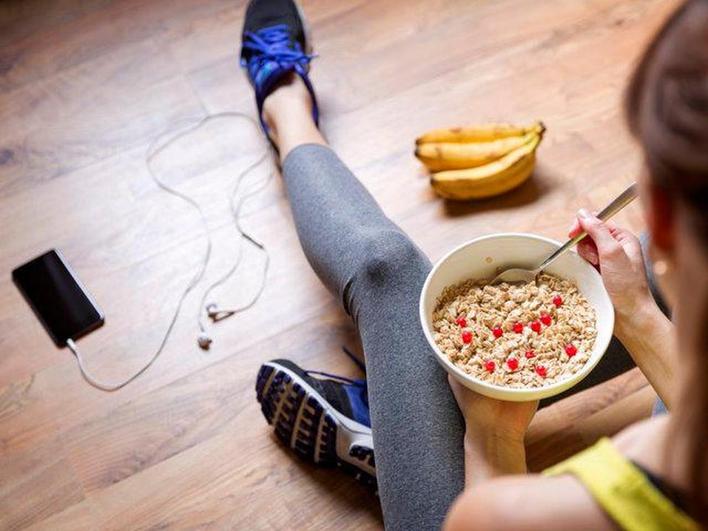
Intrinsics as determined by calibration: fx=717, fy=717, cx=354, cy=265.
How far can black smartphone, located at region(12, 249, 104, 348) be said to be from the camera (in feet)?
4.42

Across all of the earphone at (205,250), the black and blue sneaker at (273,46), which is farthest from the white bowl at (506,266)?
the black and blue sneaker at (273,46)

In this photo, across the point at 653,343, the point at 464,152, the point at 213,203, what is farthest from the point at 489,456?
the point at 213,203

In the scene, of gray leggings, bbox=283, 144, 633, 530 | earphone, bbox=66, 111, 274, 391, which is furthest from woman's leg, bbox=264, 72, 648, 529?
earphone, bbox=66, 111, 274, 391

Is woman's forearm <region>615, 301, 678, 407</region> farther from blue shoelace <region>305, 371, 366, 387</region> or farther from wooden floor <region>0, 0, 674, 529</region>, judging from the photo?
blue shoelace <region>305, 371, 366, 387</region>

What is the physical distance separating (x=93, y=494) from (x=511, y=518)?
0.87 m

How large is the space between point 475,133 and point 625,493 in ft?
3.26

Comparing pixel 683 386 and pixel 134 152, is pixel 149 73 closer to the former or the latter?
pixel 134 152

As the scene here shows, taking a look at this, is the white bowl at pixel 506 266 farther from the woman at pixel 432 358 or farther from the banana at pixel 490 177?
the banana at pixel 490 177

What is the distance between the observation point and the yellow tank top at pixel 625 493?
507mm

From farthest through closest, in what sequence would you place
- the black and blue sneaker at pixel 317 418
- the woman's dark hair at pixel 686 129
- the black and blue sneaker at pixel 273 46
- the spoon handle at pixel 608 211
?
the black and blue sneaker at pixel 273 46
the black and blue sneaker at pixel 317 418
the spoon handle at pixel 608 211
the woman's dark hair at pixel 686 129

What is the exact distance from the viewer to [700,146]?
41 centimetres

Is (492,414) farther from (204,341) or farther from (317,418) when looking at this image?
(204,341)

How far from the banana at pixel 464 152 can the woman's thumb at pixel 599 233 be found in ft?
1.44

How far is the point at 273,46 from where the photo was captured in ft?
4.95
